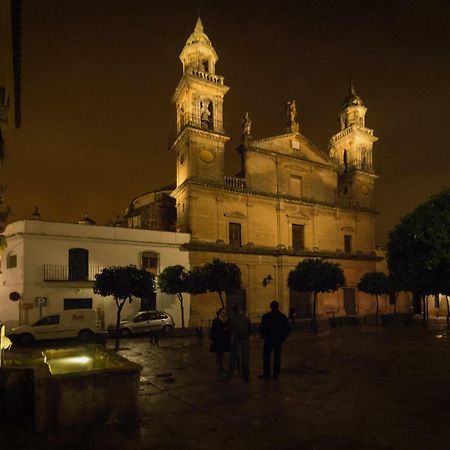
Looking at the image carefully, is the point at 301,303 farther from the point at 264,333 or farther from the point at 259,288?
the point at 264,333

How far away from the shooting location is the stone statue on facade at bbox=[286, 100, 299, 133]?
33.7m

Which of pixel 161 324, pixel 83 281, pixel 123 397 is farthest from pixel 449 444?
pixel 83 281

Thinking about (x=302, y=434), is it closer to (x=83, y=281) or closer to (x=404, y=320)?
(x=83, y=281)

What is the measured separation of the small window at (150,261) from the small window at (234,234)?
18.5ft

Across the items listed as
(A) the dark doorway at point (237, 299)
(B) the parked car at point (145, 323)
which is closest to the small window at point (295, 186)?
(A) the dark doorway at point (237, 299)

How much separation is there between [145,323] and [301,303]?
13.5 m

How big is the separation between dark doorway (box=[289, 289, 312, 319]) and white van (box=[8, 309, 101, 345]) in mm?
15369

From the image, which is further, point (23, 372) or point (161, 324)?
point (161, 324)

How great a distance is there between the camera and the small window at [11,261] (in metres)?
23.3

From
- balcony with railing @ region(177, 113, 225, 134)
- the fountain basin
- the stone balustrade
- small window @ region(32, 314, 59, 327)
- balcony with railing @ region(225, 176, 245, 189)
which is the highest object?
the stone balustrade

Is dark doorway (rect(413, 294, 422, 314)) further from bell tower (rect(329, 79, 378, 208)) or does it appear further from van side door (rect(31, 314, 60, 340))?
van side door (rect(31, 314, 60, 340))

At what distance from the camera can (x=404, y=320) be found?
2781 centimetres

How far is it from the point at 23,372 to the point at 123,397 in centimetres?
195

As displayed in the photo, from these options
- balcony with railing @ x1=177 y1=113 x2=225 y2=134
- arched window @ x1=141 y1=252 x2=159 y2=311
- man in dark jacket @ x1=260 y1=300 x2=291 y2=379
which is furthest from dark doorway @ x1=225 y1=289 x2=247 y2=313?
man in dark jacket @ x1=260 y1=300 x2=291 y2=379
